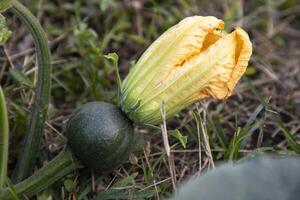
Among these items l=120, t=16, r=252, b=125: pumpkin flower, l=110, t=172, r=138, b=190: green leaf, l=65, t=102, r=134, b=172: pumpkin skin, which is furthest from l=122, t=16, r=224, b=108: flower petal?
l=110, t=172, r=138, b=190: green leaf

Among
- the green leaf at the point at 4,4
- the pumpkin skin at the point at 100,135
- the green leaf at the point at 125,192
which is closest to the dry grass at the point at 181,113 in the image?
the green leaf at the point at 125,192

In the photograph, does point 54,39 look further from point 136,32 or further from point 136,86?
point 136,86

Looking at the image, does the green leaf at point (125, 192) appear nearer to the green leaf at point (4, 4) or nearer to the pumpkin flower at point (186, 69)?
the pumpkin flower at point (186, 69)

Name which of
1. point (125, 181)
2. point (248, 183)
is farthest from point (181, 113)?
point (248, 183)

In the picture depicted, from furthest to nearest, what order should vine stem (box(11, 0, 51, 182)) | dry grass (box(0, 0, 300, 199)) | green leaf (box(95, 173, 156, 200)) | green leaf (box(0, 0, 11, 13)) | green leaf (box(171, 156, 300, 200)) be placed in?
dry grass (box(0, 0, 300, 199)) → vine stem (box(11, 0, 51, 182)) → green leaf (box(95, 173, 156, 200)) → green leaf (box(0, 0, 11, 13)) → green leaf (box(171, 156, 300, 200))

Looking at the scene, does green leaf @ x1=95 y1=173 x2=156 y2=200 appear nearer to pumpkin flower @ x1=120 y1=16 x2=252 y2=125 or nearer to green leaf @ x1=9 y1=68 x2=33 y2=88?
pumpkin flower @ x1=120 y1=16 x2=252 y2=125

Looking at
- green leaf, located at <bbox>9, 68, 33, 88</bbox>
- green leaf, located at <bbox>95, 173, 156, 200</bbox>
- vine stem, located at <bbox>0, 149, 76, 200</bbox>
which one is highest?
green leaf, located at <bbox>9, 68, 33, 88</bbox>
